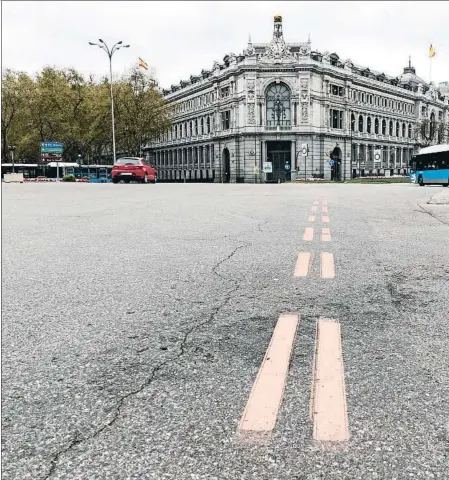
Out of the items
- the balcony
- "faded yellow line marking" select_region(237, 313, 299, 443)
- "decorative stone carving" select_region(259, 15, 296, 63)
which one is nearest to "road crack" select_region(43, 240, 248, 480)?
"faded yellow line marking" select_region(237, 313, 299, 443)

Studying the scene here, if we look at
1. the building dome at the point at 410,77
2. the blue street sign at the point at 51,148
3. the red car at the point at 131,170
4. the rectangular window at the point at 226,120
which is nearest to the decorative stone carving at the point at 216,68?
the rectangular window at the point at 226,120

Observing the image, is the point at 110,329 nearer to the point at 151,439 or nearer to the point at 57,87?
the point at 151,439

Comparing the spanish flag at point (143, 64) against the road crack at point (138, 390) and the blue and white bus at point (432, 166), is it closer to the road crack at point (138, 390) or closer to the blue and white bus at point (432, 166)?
the blue and white bus at point (432, 166)

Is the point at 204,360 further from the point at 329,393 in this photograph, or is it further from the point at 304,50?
the point at 304,50

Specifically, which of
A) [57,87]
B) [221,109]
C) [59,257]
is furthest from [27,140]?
[59,257]

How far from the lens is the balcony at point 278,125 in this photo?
64812 millimetres

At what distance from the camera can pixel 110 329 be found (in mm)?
3521

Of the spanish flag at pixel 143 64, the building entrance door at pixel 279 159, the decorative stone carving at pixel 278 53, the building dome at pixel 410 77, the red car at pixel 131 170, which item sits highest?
the building dome at pixel 410 77

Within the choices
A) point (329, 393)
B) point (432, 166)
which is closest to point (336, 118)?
point (432, 166)

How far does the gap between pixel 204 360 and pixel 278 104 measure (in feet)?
213

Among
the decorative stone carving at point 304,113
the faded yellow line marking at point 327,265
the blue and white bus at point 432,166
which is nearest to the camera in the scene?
the faded yellow line marking at point 327,265

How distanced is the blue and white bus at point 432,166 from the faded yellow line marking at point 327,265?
112 ft

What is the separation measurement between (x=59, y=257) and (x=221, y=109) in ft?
222

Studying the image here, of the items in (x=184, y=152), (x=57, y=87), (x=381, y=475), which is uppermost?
(x=57, y=87)
